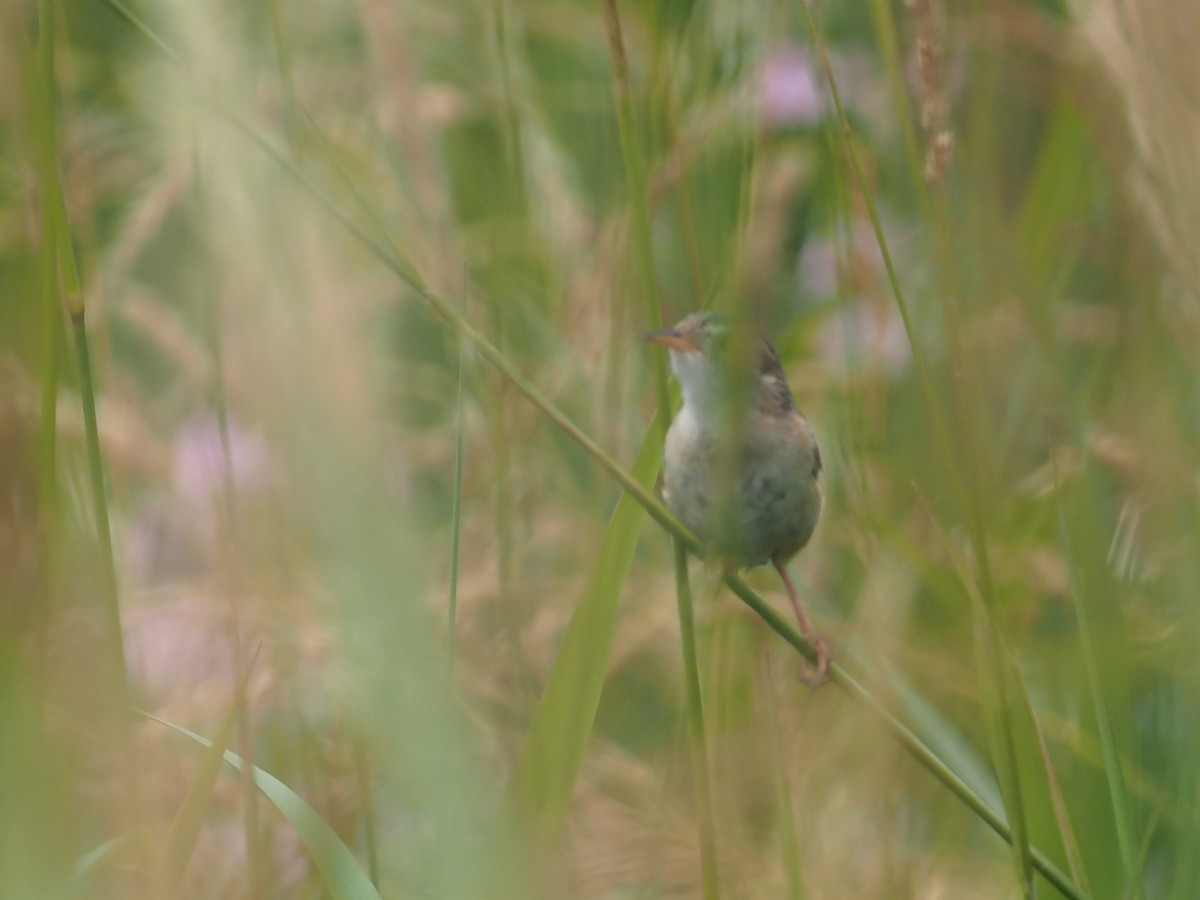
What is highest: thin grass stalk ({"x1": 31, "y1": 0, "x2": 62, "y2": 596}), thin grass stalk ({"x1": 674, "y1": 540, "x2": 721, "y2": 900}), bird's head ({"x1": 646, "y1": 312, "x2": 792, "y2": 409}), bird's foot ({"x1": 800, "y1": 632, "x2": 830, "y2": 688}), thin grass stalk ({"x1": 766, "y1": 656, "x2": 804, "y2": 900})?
thin grass stalk ({"x1": 31, "y1": 0, "x2": 62, "y2": 596})

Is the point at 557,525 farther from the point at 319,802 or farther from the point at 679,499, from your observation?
the point at 319,802

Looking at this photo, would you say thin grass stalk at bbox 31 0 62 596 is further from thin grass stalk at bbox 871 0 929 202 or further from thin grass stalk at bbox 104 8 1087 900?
thin grass stalk at bbox 871 0 929 202

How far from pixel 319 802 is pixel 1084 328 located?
2034 millimetres

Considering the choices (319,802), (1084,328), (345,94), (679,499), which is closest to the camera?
(319,802)

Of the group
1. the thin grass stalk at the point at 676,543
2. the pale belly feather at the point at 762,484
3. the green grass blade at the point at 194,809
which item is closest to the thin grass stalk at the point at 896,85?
the thin grass stalk at the point at 676,543

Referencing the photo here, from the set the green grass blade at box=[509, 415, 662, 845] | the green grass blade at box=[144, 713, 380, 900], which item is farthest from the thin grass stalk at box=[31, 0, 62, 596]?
the green grass blade at box=[509, 415, 662, 845]

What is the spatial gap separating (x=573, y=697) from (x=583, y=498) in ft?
4.13

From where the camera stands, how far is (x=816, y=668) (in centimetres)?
203

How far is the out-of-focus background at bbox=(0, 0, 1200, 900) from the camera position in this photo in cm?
82

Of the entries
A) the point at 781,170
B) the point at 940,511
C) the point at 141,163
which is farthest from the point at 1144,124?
the point at 141,163

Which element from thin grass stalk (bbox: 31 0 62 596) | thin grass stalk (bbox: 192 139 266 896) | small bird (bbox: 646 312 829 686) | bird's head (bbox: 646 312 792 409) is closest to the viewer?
thin grass stalk (bbox: 192 139 266 896)

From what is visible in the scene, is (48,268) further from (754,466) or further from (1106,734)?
(754,466)

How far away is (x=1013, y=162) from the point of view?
2100mm

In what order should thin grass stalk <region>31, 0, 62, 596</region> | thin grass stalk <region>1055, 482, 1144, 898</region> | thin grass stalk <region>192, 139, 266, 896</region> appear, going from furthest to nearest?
thin grass stalk <region>1055, 482, 1144, 898</region> → thin grass stalk <region>31, 0, 62, 596</region> → thin grass stalk <region>192, 139, 266, 896</region>
